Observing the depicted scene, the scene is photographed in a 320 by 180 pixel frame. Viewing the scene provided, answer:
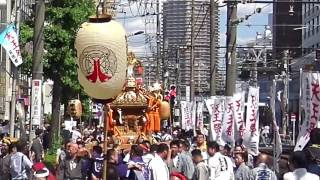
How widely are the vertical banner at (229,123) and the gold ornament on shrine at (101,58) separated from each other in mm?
8284

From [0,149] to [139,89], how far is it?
15360 mm

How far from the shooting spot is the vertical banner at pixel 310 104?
1388cm

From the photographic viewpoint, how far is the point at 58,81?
109 feet

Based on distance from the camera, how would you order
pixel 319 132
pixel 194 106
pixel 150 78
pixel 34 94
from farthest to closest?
pixel 150 78 < pixel 194 106 < pixel 34 94 < pixel 319 132

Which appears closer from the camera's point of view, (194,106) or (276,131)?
(276,131)

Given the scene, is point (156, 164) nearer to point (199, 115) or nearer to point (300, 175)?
point (300, 175)

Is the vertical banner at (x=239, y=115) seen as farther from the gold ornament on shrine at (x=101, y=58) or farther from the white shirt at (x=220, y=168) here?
the gold ornament on shrine at (x=101, y=58)

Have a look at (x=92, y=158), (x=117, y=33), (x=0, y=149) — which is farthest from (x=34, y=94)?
(x=117, y=33)

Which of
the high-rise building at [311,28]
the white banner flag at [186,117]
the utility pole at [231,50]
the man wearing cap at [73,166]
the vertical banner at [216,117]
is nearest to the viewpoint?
the man wearing cap at [73,166]

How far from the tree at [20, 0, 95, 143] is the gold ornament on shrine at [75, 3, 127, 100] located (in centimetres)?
2014

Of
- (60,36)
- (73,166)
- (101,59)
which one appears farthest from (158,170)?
(60,36)

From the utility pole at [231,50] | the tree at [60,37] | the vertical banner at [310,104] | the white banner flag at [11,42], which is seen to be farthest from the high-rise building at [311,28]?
the vertical banner at [310,104]

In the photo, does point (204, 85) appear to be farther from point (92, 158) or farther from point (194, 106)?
point (92, 158)

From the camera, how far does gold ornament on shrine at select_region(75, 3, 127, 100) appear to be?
1069 cm
